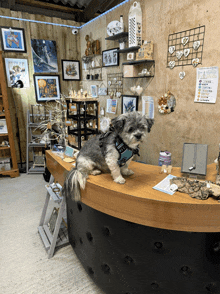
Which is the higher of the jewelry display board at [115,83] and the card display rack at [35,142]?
the jewelry display board at [115,83]

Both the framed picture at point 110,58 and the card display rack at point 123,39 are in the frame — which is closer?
the card display rack at point 123,39

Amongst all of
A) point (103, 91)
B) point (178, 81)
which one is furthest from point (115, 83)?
point (178, 81)

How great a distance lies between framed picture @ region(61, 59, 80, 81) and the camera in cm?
455

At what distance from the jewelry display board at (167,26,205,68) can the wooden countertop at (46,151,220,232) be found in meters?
1.48

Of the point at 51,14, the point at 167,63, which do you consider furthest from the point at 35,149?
the point at 167,63

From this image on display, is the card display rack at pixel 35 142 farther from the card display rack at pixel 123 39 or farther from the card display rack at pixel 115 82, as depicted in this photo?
the card display rack at pixel 123 39

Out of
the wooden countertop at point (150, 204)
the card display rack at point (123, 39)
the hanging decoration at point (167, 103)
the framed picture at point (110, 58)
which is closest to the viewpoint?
the wooden countertop at point (150, 204)

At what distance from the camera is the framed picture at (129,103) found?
312 centimetres

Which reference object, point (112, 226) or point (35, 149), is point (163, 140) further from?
point (35, 149)

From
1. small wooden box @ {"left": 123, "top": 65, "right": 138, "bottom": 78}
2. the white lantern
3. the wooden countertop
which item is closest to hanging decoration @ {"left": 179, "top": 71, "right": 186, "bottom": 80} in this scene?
small wooden box @ {"left": 123, "top": 65, "right": 138, "bottom": 78}

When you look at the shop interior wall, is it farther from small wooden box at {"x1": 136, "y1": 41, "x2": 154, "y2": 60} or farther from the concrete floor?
the concrete floor

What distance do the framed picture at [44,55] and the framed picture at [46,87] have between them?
16 cm

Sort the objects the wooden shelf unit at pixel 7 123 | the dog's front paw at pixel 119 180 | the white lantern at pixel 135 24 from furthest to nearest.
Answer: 1. the wooden shelf unit at pixel 7 123
2. the white lantern at pixel 135 24
3. the dog's front paw at pixel 119 180

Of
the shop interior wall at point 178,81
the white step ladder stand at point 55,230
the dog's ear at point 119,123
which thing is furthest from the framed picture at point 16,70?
the dog's ear at point 119,123
